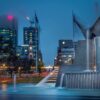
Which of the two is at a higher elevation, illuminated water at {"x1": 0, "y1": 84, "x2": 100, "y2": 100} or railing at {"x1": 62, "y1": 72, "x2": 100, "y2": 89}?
railing at {"x1": 62, "y1": 72, "x2": 100, "y2": 89}

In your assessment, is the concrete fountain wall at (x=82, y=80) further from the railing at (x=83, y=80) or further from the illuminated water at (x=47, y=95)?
the illuminated water at (x=47, y=95)

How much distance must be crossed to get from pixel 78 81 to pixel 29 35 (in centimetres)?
14237

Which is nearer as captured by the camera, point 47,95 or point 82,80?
point 47,95

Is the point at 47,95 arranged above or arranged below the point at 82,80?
below

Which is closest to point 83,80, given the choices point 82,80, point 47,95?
point 82,80

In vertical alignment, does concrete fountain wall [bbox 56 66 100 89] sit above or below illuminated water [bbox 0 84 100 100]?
above

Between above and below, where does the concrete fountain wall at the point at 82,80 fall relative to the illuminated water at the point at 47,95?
above

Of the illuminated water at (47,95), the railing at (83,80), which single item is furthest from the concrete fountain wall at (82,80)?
the illuminated water at (47,95)

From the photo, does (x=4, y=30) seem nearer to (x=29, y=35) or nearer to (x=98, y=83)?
(x=29, y=35)

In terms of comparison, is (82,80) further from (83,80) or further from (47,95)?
(47,95)

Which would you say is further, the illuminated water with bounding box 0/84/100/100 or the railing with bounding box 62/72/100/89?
the railing with bounding box 62/72/100/89

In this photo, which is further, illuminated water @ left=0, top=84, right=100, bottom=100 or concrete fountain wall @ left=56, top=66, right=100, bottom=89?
concrete fountain wall @ left=56, top=66, right=100, bottom=89

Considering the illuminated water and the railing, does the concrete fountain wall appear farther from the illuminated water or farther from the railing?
the illuminated water

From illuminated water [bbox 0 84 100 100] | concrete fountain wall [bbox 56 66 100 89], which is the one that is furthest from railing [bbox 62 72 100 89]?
illuminated water [bbox 0 84 100 100]
